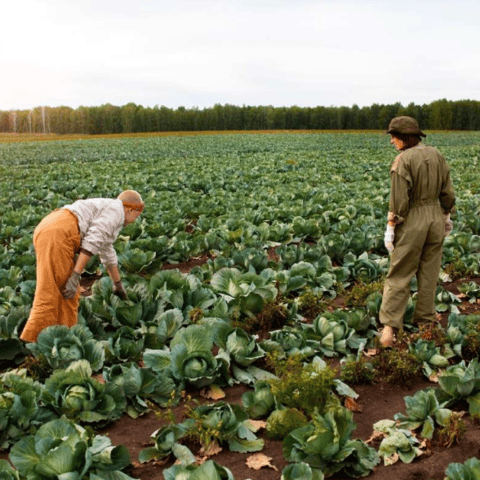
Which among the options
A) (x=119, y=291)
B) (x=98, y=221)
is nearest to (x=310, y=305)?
(x=119, y=291)

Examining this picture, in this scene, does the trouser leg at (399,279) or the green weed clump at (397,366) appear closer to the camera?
the green weed clump at (397,366)

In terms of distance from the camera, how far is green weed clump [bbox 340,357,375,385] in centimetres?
437

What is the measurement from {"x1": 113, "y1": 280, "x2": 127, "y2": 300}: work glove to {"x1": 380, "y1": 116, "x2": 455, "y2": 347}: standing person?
265cm

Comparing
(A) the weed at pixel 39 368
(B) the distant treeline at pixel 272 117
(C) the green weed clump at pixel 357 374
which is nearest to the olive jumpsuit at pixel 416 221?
(C) the green weed clump at pixel 357 374

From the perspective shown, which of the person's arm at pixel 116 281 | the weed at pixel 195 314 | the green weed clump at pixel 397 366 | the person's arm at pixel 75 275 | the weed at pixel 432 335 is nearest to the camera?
the green weed clump at pixel 397 366

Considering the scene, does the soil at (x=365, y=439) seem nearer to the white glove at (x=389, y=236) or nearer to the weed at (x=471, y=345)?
the weed at (x=471, y=345)

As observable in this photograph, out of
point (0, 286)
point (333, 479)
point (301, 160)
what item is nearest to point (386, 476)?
point (333, 479)

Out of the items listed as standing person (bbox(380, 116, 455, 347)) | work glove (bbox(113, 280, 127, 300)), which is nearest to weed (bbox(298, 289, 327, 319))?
standing person (bbox(380, 116, 455, 347))

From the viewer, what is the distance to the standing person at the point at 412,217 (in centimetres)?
468

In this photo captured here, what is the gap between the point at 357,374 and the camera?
439 centimetres

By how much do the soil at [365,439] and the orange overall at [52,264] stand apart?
1.39 meters

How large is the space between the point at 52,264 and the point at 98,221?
1.84 ft

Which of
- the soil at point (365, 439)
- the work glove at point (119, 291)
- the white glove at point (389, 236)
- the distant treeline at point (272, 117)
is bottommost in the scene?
the soil at point (365, 439)

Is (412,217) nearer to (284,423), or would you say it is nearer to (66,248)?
(284,423)
